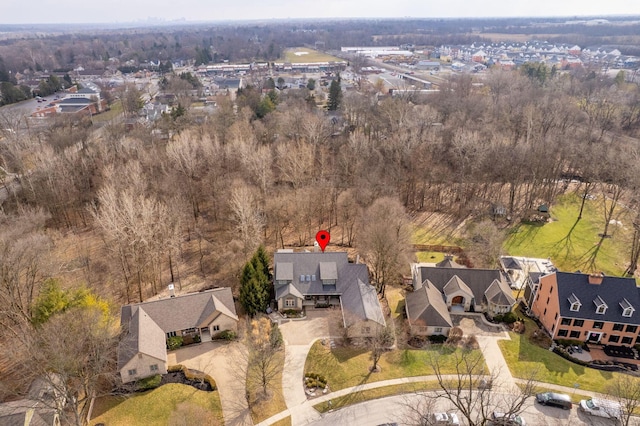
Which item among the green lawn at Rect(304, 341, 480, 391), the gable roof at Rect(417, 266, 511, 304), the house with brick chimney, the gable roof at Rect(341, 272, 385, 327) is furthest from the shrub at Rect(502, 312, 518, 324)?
the gable roof at Rect(341, 272, 385, 327)

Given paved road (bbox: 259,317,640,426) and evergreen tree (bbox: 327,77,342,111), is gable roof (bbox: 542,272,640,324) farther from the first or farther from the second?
evergreen tree (bbox: 327,77,342,111)

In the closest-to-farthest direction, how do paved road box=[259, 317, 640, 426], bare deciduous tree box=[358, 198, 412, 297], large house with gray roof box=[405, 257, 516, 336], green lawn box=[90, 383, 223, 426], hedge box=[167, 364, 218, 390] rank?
green lawn box=[90, 383, 223, 426]
paved road box=[259, 317, 640, 426]
hedge box=[167, 364, 218, 390]
large house with gray roof box=[405, 257, 516, 336]
bare deciduous tree box=[358, 198, 412, 297]

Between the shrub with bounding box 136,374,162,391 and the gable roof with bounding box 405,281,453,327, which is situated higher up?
the gable roof with bounding box 405,281,453,327

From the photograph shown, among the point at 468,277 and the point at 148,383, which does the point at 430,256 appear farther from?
the point at 148,383

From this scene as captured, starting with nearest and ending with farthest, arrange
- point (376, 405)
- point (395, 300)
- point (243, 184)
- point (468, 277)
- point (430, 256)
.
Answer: point (376, 405) < point (468, 277) < point (395, 300) < point (430, 256) < point (243, 184)

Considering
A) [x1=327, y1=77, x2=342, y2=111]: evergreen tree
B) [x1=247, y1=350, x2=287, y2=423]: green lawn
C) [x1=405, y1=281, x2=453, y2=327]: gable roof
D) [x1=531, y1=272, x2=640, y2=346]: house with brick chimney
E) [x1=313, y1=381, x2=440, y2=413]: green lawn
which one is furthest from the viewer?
[x1=327, y1=77, x2=342, y2=111]: evergreen tree

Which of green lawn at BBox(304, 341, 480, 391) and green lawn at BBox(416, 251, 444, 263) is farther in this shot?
green lawn at BBox(416, 251, 444, 263)

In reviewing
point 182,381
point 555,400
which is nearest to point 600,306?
point 555,400

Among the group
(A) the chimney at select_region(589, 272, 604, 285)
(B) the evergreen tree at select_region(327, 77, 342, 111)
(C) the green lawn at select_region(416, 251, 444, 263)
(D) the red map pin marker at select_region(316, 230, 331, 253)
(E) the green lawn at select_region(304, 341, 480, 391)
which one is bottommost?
(E) the green lawn at select_region(304, 341, 480, 391)
